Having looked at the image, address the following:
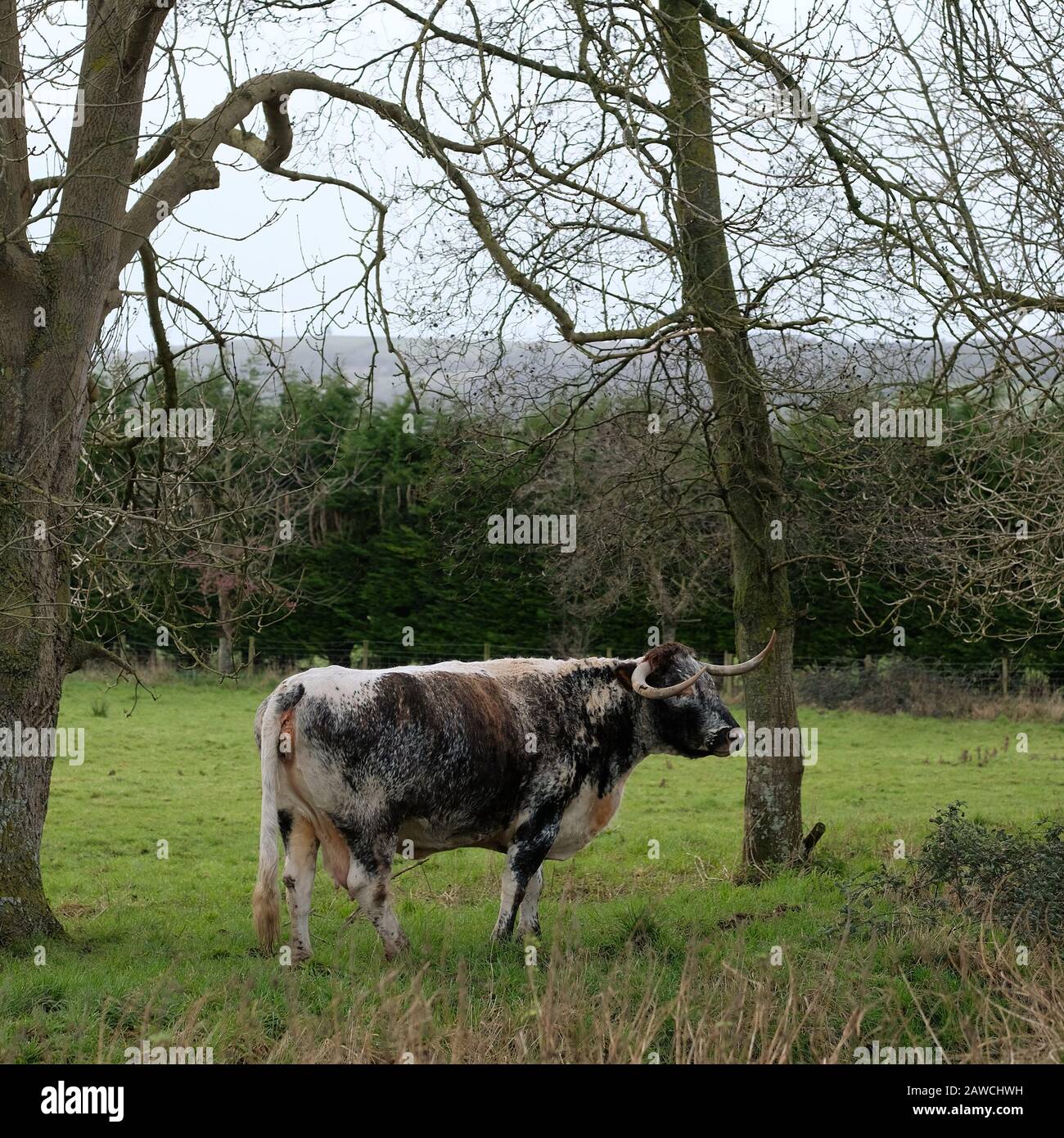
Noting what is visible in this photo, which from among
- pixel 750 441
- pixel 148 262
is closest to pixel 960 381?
pixel 750 441

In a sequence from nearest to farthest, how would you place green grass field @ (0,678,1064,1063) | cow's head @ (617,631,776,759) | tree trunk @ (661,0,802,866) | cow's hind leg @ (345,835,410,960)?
green grass field @ (0,678,1064,1063) < cow's hind leg @ (345,835,410,960) < cow's head @ (617,631,776,759) < tree trunk @ (661,0,802,866)

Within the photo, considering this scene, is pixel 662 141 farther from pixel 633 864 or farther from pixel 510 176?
pixel 633 864

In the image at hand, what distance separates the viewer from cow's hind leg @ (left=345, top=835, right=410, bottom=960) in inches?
305

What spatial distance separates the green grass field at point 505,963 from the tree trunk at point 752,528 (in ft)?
1.98

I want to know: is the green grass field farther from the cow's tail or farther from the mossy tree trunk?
the mossy tree trunk

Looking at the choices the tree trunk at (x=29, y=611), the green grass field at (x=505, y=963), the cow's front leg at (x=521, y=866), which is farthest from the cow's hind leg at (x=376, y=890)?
the tree trunk at (x=29, y=611)

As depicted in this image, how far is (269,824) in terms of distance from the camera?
757cm

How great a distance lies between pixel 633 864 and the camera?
11.8 meters

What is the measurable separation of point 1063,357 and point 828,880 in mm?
4615

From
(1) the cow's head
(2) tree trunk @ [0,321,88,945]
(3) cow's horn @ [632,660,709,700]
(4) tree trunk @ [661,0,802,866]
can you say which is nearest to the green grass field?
(2) tree trunk @ [0,321,88,945]

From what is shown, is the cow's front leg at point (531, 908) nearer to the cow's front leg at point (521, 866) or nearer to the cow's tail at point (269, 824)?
the cow's front leg at point (521, 866)

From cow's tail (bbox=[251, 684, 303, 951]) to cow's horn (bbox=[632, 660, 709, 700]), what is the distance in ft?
7.50

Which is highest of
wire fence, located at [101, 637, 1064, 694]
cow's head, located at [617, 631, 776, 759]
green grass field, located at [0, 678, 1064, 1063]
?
cow's head, located at [617, 631, 776, 759]

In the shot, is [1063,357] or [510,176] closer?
[1063,357]
